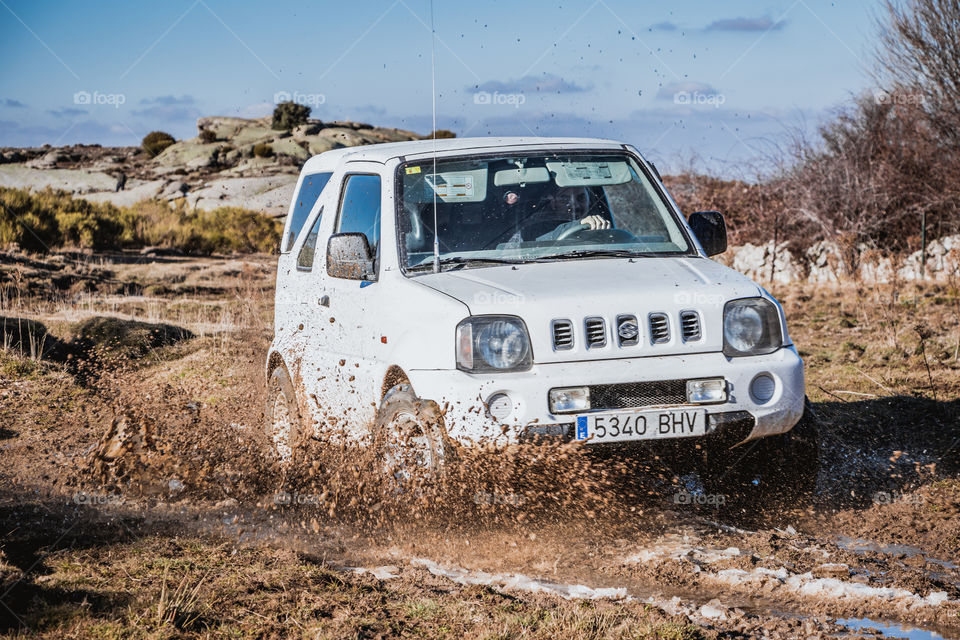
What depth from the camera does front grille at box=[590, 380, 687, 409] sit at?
4.52 meters

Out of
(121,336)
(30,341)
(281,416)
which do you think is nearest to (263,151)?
(121,336)

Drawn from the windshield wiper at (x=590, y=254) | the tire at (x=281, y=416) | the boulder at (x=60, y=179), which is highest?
the boulder at (x=60, y=179)

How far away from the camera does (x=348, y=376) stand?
558cm

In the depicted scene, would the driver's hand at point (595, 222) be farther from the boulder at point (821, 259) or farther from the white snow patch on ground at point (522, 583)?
the boulder at point (821, 259)

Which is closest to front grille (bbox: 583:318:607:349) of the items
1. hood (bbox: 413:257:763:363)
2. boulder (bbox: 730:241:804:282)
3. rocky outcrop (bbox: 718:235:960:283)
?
hood (bbox: 413:257:763:363)

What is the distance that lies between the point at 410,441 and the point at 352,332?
108cm

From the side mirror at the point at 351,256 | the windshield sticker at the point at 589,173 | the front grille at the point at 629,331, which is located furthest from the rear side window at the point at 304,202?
the front grille at the point at 629,331

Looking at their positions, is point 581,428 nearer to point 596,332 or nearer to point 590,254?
point 596,332

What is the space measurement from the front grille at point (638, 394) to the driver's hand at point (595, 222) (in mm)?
1419

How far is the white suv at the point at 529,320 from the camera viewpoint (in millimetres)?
4523

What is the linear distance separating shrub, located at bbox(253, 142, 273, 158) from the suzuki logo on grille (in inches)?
2008

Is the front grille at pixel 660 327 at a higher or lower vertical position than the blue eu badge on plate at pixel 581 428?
higher

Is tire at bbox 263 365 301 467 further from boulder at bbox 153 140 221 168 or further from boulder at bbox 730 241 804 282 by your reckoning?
boulder at bbox 153 140 221 168

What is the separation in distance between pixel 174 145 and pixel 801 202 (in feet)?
166
